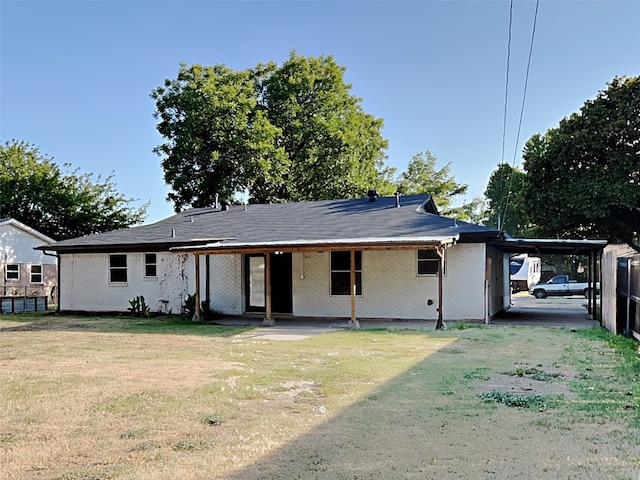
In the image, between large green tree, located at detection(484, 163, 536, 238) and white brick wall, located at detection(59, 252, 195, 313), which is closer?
white brick wall, located at detection(59, 252, 195, 313)

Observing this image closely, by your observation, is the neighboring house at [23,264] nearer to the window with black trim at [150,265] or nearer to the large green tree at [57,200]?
the large green tree at [57,200]

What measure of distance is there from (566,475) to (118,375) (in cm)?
572

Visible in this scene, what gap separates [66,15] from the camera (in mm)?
14656

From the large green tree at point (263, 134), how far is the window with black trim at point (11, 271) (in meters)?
9.40

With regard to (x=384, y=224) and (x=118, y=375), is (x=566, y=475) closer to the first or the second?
(x=118, y=375)

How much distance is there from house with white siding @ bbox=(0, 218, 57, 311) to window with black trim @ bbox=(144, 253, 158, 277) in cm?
1048

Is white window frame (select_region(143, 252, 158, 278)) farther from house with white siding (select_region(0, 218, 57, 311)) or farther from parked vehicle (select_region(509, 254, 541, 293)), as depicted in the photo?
parked vehicle (select_region(509, 254, 541, 293))

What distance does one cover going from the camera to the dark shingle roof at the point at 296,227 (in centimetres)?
1408

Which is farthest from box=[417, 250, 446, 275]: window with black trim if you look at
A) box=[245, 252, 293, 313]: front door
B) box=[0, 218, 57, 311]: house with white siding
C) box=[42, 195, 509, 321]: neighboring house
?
box=[0, 218, 57, 311]: house with white siding

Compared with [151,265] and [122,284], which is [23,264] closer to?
[122,284]

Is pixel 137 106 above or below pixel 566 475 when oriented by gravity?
above

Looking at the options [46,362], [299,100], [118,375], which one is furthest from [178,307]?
[299,100]

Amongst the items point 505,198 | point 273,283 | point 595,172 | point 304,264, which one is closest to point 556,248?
point 595,172

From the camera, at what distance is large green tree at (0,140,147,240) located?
29875 mm
